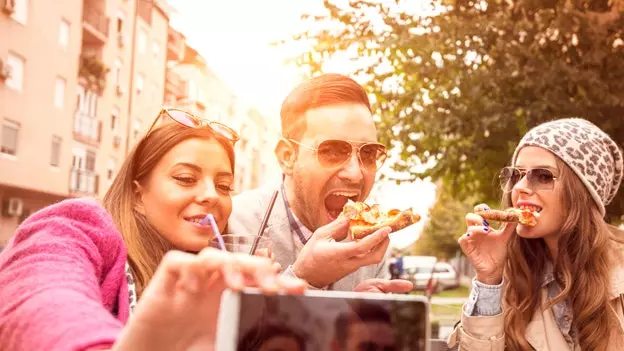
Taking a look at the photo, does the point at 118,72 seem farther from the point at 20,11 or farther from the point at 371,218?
the point at 371,218

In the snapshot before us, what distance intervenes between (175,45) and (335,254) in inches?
1930

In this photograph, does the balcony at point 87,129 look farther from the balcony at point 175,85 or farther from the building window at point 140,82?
the balcony at point 175,85

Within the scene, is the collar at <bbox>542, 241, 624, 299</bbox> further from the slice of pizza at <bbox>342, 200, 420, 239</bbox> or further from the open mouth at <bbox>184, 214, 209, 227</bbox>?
the open mouth at <bbox>184, 214, 209, 227</bbox>

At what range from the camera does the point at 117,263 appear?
6.07 feet

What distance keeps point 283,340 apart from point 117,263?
2.85 ft

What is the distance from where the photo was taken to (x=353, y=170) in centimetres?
286

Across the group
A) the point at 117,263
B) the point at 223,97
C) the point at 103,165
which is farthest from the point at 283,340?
the point at 223,97

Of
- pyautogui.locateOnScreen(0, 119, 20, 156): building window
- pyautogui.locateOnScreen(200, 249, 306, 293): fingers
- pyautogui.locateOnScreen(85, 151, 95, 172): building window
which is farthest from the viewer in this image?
pyautogui.locateOnScreen(85, 151, 95, 172): building window

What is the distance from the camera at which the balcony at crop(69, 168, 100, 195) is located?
115ft

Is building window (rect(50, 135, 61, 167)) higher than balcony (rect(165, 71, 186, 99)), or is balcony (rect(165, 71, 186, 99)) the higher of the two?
balcony (rect(165, 71, 186, 99))

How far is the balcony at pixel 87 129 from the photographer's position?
3591cm

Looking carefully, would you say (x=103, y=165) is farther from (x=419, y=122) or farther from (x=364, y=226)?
(x=364, y=226)

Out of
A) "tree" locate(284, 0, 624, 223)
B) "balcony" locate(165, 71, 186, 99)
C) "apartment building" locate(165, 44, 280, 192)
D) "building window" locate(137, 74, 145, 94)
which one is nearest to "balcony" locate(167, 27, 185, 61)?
"apartment building" locate(165, 44, 280, 192)

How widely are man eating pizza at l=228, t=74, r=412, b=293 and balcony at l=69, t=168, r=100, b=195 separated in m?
33.4
